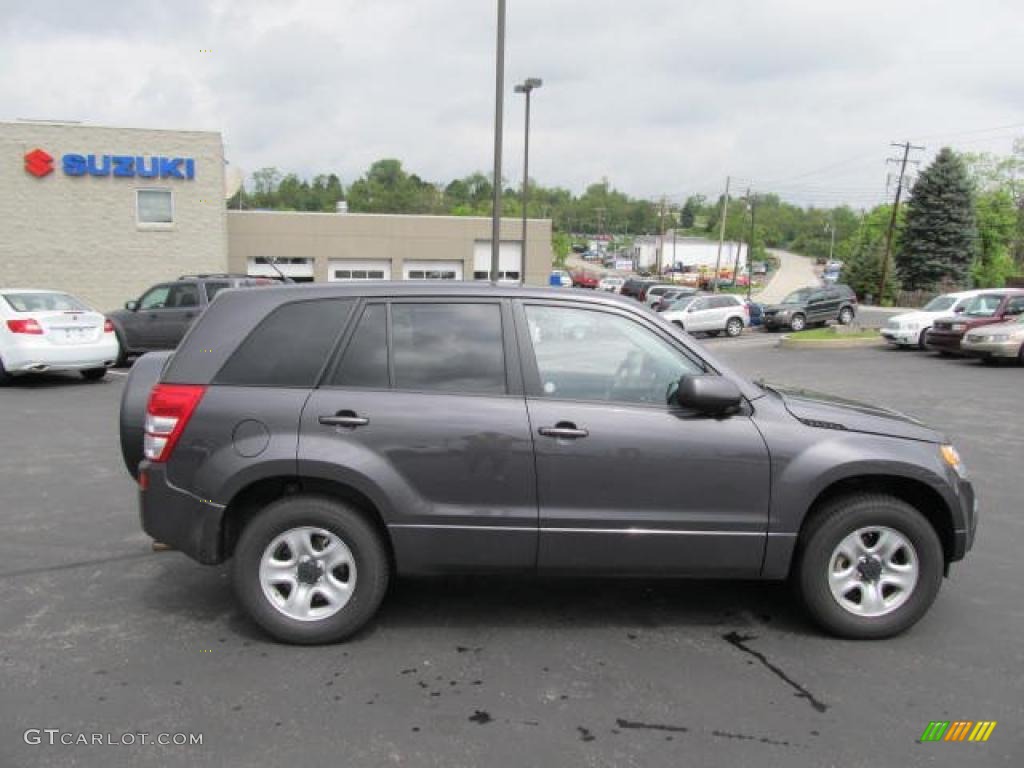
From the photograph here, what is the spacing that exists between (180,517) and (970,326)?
66.2ft

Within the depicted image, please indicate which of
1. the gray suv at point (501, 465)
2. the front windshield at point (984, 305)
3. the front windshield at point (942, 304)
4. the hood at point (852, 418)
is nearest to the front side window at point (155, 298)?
the gray suv at point (501, 465)

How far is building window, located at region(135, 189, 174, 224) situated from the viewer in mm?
28858

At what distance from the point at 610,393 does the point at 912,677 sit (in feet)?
6.01

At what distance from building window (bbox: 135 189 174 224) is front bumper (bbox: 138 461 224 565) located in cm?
2772

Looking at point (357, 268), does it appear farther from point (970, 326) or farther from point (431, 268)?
point (970, 326)

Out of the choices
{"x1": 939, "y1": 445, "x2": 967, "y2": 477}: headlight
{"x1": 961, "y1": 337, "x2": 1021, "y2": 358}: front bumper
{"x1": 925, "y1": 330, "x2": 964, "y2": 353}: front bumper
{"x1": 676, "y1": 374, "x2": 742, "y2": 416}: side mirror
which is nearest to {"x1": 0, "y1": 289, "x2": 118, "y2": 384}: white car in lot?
{"x1": 676, "y1": 374, "x2": 742, "y2": 416}: side mirror

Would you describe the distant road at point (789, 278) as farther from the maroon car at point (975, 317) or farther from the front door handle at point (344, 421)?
the front door handle at point (344, 421)

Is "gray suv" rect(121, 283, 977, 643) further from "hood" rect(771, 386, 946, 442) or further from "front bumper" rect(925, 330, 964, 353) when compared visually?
"front bumper" rect(925, 330, 964, 353)

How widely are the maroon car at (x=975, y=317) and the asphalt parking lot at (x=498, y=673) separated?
16.2 m

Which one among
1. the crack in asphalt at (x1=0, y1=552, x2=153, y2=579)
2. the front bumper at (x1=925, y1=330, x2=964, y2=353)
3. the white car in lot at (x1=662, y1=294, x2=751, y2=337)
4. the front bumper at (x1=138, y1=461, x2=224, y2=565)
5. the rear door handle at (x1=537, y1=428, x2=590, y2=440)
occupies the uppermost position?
the rear door handle at (x1=537, y1=428, x2=590, y2=440)

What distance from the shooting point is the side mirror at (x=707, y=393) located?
3.83 meters

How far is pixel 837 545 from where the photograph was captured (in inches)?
159

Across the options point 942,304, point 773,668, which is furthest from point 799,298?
point 773,668

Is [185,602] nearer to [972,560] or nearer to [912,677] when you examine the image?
[912,677]
